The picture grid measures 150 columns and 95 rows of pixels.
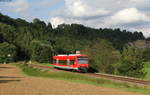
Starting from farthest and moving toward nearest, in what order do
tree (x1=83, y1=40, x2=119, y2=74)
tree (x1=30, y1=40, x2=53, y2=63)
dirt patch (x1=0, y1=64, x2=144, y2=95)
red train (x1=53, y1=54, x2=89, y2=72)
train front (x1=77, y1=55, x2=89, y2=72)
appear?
1. tree (x1=30, y1=40, x2=53, y2=63)
2. tree (x1=83, y1=40, x2=119, y2=74)
3. red train (x1=53, y1=54, x2=89, y2=72)
4. train front (x1=77, y1=55, x2=89, y2=72)
5. dirt patch (x1=0, y1=64, x2=144, y2=95)

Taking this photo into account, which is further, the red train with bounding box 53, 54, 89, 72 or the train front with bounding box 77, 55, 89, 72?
the red train with bounding box 53, 54, 89, 72

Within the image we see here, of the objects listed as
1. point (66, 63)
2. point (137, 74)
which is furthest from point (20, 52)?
point (137, 74)

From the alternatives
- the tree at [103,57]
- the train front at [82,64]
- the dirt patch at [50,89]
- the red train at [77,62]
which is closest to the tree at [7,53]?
the tree at [103,57]

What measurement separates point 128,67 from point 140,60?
2291mm

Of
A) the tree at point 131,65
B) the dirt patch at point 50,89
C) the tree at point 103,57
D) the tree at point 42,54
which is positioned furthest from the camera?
the tree at point 42,54

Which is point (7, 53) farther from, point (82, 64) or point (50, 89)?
point (50, 89)

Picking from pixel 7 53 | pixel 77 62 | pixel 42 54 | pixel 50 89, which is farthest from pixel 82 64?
pixel 7 53

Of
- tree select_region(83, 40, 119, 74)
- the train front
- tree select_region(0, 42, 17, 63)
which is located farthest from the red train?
tree select_region(0, 42, 17, 63)

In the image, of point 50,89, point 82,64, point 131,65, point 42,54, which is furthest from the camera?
point 42,54

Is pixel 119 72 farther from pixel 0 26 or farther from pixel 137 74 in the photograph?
pixel 0 26

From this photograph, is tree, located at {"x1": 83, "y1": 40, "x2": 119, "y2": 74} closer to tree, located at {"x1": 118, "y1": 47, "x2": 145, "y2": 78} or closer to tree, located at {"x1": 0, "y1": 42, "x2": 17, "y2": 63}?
tree, located at {"x1": 118, "y1": 47, "x2": 145, "y2": 78}

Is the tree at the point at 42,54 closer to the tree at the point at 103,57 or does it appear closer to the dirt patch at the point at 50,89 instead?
the tree at the point at 103,57

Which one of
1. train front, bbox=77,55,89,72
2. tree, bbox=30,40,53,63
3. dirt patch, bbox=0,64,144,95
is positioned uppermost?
tree, bbox=30,40,53,63

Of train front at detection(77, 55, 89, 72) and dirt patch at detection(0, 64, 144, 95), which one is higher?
train front at detection(77, 55, 89, 72)
